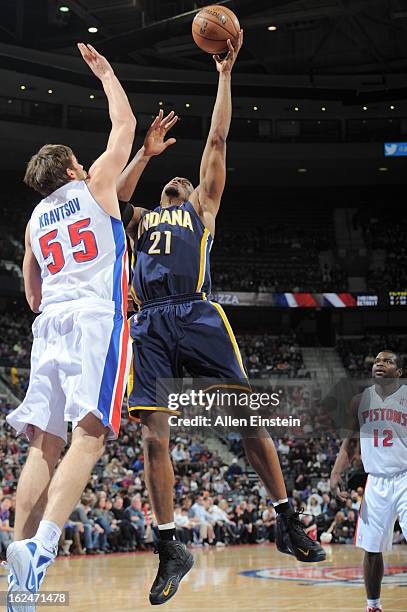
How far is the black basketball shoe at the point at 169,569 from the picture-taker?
16.3 feet

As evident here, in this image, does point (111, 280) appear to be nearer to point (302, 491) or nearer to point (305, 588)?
point (305, 588)

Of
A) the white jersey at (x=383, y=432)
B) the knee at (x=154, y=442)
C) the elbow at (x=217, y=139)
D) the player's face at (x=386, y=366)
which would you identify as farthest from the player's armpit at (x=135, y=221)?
the white jersey at (x=383, y=432)

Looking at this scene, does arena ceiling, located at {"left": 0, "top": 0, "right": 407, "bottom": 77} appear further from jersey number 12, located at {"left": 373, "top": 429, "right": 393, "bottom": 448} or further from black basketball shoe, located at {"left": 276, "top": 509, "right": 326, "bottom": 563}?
black basketball shoe, located at {"left": 276, "top": 509, "right": 326, "bottom": 563}

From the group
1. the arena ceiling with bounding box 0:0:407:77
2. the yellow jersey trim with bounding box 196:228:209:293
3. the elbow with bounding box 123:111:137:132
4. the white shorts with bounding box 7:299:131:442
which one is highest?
the arena ceiling with bounding box 0:0:407:77

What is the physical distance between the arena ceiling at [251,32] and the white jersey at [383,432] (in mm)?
15573

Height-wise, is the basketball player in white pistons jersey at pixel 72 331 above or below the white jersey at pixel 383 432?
above

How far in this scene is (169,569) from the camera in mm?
5121

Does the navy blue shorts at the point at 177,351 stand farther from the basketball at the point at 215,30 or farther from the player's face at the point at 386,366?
the player's face at the point at 386,366

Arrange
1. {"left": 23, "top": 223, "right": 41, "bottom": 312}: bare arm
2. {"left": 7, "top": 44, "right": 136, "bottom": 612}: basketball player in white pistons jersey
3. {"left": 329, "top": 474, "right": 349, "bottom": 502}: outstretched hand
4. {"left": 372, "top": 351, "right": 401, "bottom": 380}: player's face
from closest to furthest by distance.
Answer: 1. {"left": 7, "top": 44, "right": 136, "bottom": 612}: basketball player in white pistons jersey
2. {"left": 23, "top": 223, "right": 41, "bottom": 312}: bare arm
3. {"left": 329, "top": 474, "right": 349, "bottom": 502}: outstretched hand
4. {"left": 372, "top": 351, "right": 401, "bottom": 380}: player's face

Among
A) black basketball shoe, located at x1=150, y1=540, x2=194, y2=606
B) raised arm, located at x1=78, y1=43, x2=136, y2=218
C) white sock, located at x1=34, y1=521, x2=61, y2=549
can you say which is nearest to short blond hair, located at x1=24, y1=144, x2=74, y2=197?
raised arm, located at x1=78, y1=43, x2=136, y2=218

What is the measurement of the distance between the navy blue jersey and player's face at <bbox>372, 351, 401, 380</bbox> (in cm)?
260

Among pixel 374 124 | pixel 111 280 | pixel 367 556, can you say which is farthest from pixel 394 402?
pixel 374 124

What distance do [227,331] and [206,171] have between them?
1.14 m

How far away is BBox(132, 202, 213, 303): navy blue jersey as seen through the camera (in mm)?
5613
